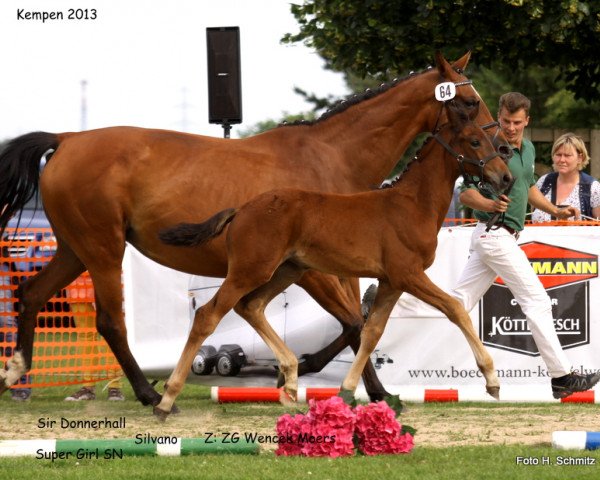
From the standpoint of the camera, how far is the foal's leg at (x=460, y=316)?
755 cm

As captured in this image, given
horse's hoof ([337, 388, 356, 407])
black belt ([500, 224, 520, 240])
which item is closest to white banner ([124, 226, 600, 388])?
black belt ([500, 224, 520, 240])

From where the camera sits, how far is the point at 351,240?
302 inches

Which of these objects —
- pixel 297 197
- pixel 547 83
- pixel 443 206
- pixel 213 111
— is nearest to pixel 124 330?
pixel 297 197

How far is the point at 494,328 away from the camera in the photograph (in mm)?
10219

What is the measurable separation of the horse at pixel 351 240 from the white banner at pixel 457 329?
2394 mm

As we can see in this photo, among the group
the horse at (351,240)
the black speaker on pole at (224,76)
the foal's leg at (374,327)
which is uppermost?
the black speaker on pole at (224,76)

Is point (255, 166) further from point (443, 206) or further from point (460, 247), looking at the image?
point (460, 247)

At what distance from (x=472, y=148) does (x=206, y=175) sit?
73.7 inches

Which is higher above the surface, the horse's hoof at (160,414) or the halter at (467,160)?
the halter at (467,160)

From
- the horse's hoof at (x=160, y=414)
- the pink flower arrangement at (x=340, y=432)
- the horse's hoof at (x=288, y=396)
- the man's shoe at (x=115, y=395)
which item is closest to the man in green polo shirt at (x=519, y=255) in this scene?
the horse's hoof at (x=288, y=396)

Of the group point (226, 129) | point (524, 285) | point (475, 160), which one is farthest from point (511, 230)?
point (226, 129)

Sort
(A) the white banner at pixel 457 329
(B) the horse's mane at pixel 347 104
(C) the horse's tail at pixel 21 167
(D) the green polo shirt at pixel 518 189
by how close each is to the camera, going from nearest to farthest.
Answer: (D) the green polo shirt at pixel 518 189
(B) the horse's mane at pixel 347 104
(C) the horse's tail at pixel 21 167
(A) the white banner at pixel 457 329

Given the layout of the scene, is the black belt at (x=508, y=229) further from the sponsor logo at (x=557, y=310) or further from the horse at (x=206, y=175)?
the sponsor logo at (x=557, y=310)

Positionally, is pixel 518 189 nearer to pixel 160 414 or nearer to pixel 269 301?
pixel 269 301
